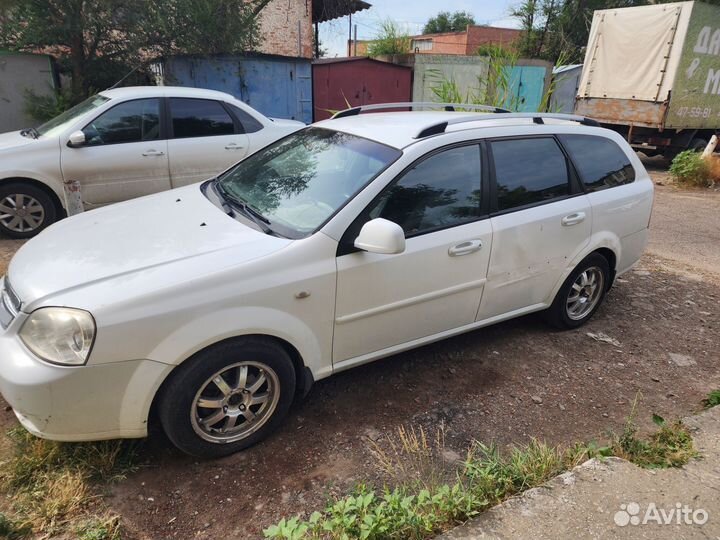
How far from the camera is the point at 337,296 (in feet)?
A: 9.09

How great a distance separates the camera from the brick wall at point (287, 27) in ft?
50.6

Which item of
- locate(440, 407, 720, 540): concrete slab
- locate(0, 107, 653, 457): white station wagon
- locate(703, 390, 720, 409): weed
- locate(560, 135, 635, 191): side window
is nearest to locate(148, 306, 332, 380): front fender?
locate(0, 107, 653, 457): white station wagon

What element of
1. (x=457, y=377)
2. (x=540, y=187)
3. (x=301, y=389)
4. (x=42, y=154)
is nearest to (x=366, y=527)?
(x=301, y=389)

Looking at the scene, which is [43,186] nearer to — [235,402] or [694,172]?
[235,402]

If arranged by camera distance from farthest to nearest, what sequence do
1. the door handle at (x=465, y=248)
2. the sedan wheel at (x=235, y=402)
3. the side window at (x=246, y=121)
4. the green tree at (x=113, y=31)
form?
the green tree at (x=113, y=31) → the side window at (x=246, y=121) → the door handle at (x=465, y=248) → the sedan wheel at (x=235, y=402)

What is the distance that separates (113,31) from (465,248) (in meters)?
8.55

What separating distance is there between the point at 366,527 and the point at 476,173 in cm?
221

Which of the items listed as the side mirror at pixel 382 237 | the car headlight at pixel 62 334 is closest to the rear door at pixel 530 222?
the side mirror at pixel 382 237

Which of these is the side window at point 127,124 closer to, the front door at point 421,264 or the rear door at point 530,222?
the front door at point 421,264

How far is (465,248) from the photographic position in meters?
3.17

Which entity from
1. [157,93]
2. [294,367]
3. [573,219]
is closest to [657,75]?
[573,219]

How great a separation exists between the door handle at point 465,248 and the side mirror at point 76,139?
4379 millimetres

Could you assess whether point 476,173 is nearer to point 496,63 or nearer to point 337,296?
point 337,296

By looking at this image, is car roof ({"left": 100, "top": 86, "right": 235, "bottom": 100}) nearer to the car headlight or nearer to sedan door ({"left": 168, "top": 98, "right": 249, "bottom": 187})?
sedan door ({"left": 168, "top": 98, "right": 249, "bottom": 187})
